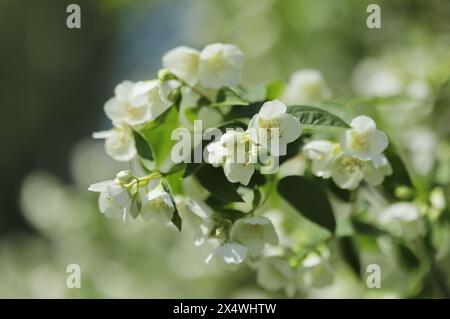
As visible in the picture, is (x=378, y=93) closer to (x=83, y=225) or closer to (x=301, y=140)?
(x=301, y=140)

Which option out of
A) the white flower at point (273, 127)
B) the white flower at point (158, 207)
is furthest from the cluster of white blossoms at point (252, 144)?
the white flower at point (158, 207)

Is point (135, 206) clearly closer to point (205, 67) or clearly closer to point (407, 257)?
point (205, 67)

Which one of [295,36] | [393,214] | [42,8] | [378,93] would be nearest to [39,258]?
[295,36]

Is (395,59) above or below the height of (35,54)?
above

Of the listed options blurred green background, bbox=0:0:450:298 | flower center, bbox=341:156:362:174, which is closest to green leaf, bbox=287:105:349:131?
flower center, bbox=341:156:362:174

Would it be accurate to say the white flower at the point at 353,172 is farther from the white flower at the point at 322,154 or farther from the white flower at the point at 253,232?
the white flower at the point at 253,232

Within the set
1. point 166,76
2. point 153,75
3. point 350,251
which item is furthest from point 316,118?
point 153,75
